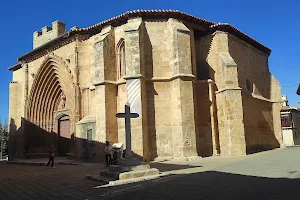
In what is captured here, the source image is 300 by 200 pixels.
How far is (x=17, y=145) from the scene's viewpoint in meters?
23.2

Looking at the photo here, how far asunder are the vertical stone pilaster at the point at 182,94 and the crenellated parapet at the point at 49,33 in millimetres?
11484

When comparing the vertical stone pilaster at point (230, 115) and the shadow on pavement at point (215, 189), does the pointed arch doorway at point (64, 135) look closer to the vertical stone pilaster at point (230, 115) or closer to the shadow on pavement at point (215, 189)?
the vertical stone pilaster at point (230, 115)

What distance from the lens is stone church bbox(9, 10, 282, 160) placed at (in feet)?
48.8

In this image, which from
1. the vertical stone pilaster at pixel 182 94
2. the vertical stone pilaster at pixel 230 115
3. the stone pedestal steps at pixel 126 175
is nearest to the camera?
the stone pedestal steps at pixel 126 175

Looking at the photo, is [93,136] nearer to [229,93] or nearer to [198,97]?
[198,97]

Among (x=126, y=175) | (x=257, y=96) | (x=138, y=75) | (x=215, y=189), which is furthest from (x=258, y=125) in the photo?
(x=215, y=189)

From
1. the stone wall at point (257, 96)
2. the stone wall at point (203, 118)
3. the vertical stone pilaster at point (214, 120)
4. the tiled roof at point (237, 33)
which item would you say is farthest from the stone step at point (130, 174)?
the tiled roof at point (237, 33)

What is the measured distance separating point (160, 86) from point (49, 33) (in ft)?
42.3

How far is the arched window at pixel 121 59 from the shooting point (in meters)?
16.2

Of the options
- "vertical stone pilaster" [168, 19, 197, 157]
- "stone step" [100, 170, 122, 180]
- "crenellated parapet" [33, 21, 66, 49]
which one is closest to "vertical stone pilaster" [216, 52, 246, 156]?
"vertical stone pilaster" [168, 19, 197, 157]

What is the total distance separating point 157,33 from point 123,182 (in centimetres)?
1014

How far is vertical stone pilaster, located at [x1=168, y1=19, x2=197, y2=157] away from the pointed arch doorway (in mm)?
8997

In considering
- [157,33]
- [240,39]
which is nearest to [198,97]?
[157,33]

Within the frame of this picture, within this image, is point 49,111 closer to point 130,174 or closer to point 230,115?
point 230,115
